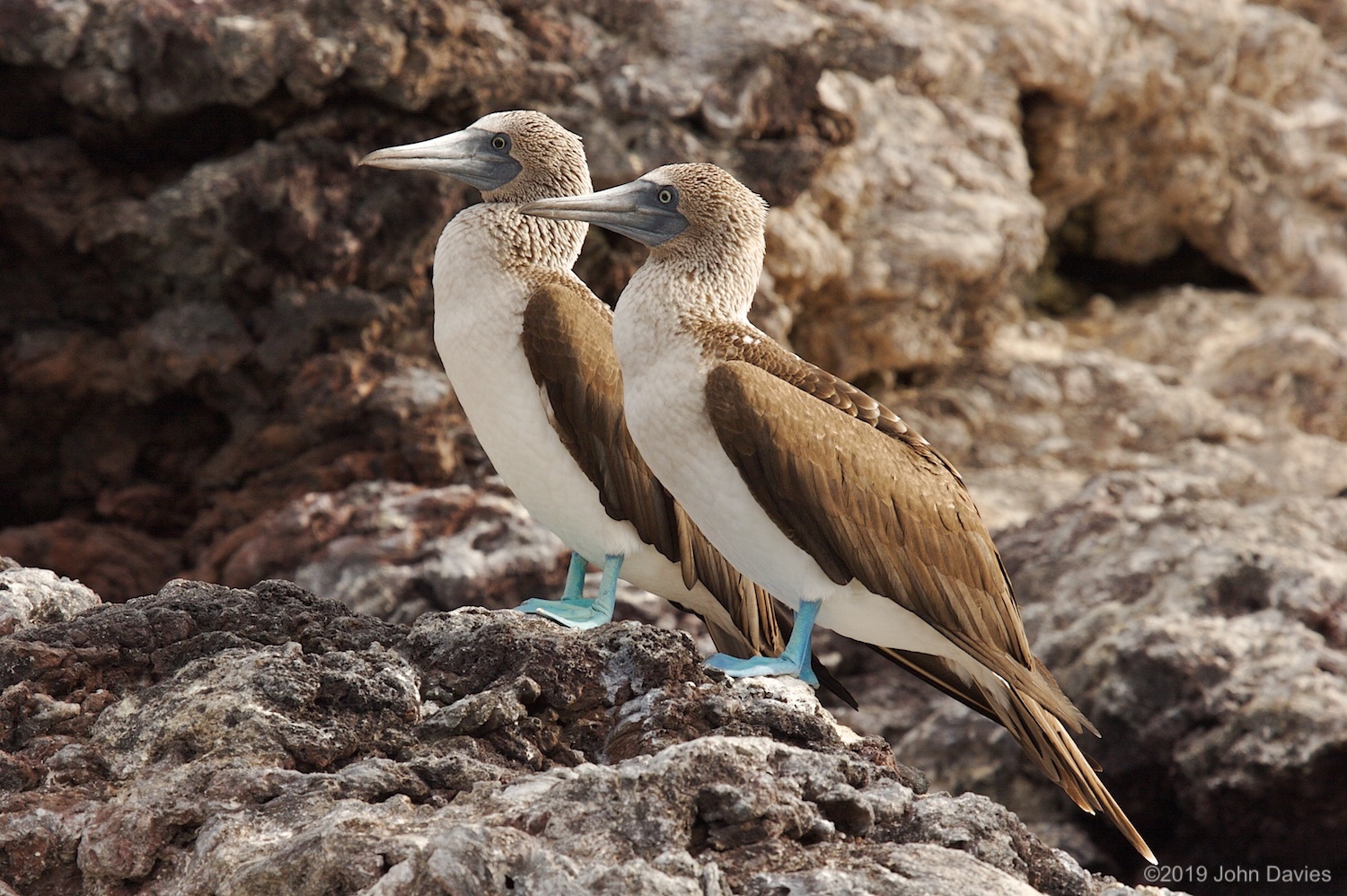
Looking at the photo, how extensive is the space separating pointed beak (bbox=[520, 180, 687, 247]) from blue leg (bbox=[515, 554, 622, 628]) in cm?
119

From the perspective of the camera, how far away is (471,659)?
419 cm

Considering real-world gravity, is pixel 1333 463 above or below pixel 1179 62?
below

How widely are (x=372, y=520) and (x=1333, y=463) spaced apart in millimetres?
6471

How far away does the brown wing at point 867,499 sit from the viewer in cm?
462

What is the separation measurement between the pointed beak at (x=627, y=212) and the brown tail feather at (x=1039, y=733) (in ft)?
5.54

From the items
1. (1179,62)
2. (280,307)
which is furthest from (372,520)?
(1179,62)

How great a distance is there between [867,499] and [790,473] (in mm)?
281

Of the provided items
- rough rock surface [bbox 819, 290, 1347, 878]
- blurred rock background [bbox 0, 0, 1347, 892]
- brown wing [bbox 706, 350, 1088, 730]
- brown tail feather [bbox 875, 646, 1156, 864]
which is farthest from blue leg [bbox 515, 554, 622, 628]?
rough rock surface [bbox 819, 290, 1347, 878]

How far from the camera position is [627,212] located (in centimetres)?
493

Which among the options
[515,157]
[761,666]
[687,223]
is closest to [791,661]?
[761,666]

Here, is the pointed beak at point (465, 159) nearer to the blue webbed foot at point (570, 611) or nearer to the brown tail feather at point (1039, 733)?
the blue webbed foot at point (570, 611)

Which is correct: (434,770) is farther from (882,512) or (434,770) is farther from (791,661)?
(882,512)

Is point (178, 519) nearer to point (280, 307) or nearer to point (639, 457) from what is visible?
point (280, 307)

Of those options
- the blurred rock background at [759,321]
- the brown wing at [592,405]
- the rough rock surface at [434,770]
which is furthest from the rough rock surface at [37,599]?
the blurred rock background at [759,321]
